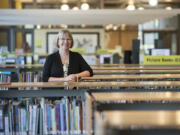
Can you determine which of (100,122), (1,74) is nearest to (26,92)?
(100,122)

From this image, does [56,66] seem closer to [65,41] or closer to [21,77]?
[65,41]

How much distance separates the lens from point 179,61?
6.73 meters

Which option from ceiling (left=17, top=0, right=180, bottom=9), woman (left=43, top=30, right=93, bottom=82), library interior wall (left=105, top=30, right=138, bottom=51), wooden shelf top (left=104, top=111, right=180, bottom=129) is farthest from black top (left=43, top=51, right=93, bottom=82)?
library interior wall (left=105, top=30, right=138, bottom=51)

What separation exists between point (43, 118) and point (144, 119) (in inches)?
61.5

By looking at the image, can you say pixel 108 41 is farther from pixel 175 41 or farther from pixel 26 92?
pixel 26 92

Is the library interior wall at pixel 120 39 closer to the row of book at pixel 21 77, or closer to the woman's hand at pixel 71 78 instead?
the row of book at pixel 21 77

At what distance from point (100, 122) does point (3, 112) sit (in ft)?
5.45

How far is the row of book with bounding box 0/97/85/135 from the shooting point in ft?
9.84

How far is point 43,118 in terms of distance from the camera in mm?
3016

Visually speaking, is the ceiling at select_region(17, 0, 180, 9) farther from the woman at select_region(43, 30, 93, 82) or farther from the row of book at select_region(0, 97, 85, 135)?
the row of book at select_region(0, 97, 85, 135)

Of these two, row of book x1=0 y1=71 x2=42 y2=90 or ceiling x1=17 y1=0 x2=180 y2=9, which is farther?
ceiling x1=17 y1=0 x2=180 y2=9

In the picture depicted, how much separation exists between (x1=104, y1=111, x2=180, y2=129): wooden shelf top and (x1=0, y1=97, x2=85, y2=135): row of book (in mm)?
1264

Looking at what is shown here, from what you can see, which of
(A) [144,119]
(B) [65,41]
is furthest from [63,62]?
(A) [144,119]

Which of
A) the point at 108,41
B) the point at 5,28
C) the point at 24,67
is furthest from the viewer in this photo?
the point at 108,41
